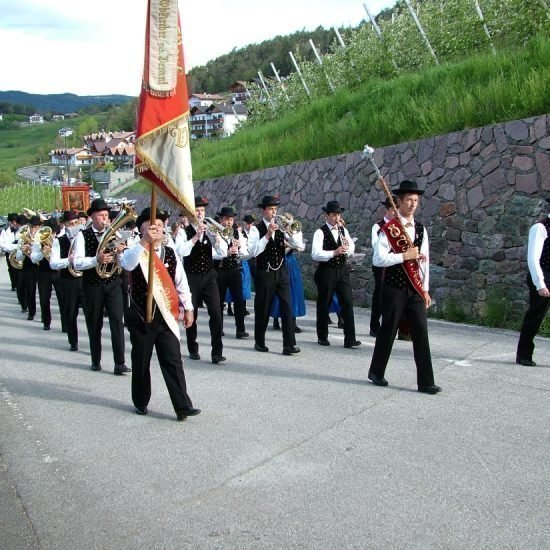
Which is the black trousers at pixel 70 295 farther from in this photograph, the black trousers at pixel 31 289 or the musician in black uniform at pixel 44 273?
the black trousers at pixel 31 289

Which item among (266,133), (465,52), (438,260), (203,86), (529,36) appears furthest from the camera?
(203,86)

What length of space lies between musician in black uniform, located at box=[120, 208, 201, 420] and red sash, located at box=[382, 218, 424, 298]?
2.07m

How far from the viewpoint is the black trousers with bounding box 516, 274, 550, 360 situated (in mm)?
7785

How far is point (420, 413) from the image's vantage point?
6164 millimetres

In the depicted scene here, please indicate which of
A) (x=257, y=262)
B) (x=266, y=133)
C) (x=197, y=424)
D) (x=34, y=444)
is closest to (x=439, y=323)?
(x=257, y=262)

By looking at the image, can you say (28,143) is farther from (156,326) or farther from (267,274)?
(156,326)

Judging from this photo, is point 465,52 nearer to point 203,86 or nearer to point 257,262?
point 257,262

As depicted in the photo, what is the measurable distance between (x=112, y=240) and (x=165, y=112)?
267cm

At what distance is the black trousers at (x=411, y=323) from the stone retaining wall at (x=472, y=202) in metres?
4.24

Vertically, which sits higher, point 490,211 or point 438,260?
point 490,211

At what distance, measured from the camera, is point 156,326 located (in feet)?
20.7

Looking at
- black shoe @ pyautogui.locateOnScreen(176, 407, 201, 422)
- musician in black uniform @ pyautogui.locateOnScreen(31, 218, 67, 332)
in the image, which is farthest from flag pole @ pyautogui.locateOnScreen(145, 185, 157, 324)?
musician in black uniform @ pyautogui.locateOnScreen(31, 218, 67, 332)

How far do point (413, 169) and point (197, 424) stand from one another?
8503mm

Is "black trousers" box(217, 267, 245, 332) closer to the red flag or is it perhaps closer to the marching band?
the marching band
